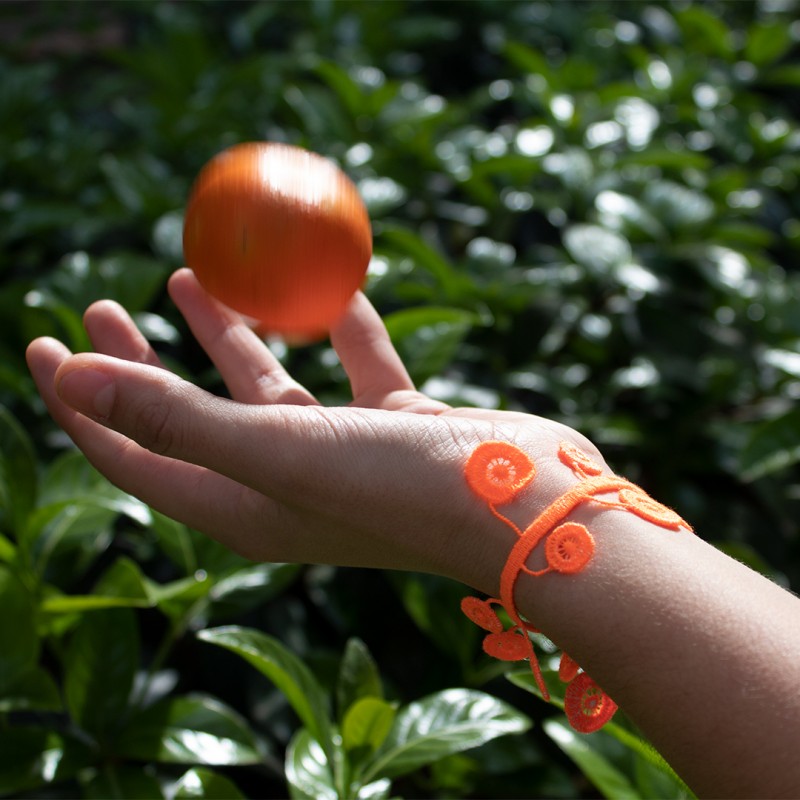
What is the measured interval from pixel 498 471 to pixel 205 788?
0.39 meters

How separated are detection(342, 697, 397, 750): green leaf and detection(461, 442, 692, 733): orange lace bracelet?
0.52 feet

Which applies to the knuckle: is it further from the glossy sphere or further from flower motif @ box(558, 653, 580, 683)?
flower motif @ box(558, 653, 580, 683)

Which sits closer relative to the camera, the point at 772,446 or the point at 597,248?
the point at 772,446

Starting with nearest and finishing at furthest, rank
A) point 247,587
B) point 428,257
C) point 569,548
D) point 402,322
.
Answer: point 569,548
point 247,587
point 402,322
point 428,257

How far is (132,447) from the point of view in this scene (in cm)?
87

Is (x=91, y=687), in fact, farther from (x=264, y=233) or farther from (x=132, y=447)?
(x=264, y=233)

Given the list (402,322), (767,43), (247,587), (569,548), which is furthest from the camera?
(767,43)

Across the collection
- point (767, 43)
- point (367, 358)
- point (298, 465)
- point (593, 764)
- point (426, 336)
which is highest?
point (298, 465)

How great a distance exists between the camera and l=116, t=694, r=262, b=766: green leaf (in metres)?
0.94

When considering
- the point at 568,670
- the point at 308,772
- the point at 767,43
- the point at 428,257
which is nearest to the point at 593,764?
the point at 568,670

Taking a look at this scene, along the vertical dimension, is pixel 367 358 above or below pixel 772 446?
above

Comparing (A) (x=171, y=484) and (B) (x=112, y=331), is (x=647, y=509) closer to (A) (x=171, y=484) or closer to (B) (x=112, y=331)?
(A) (x=171, y=484)

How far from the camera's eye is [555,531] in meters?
0.74

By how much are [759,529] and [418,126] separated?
98cm
